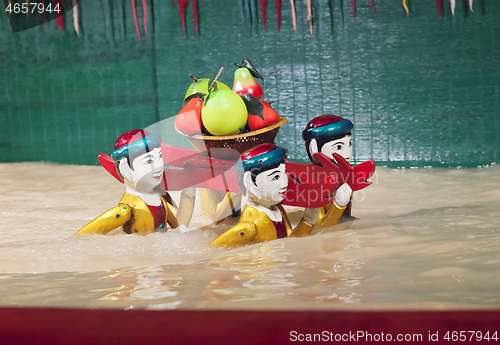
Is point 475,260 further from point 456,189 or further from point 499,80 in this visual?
point 499,80

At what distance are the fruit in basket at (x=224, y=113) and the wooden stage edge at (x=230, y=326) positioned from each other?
138cm

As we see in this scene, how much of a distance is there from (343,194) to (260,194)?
0.58 m

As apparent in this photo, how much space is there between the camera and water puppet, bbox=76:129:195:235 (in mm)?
2607

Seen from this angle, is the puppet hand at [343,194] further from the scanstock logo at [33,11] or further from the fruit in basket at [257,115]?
the scanstock logo at [33,11]

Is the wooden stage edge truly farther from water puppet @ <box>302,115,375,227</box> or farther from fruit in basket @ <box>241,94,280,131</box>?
fruit in basket @ <box>241,94,280,131</box>

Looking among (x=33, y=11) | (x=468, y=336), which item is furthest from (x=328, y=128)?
(x=33, y=11)

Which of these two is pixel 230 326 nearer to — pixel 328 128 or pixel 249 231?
pixel 249 231

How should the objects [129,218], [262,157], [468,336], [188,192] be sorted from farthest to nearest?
[188,192], [129,218], [262,157], [468,336]

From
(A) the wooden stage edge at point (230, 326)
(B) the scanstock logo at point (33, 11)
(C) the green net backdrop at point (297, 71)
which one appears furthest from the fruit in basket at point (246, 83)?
(B) the scanstock logo at point (33, 11)

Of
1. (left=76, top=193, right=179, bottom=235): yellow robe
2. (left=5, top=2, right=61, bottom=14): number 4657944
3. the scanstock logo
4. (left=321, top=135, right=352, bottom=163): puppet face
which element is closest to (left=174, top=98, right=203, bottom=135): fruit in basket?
(left=76, top=193, right=179, bottom=235): yellow robe

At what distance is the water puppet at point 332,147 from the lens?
8.99ft

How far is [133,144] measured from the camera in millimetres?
2648

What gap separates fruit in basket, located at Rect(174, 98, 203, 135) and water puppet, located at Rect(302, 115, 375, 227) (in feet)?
2.28

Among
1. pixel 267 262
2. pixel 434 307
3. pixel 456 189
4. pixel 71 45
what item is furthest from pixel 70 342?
pixel 71 45
